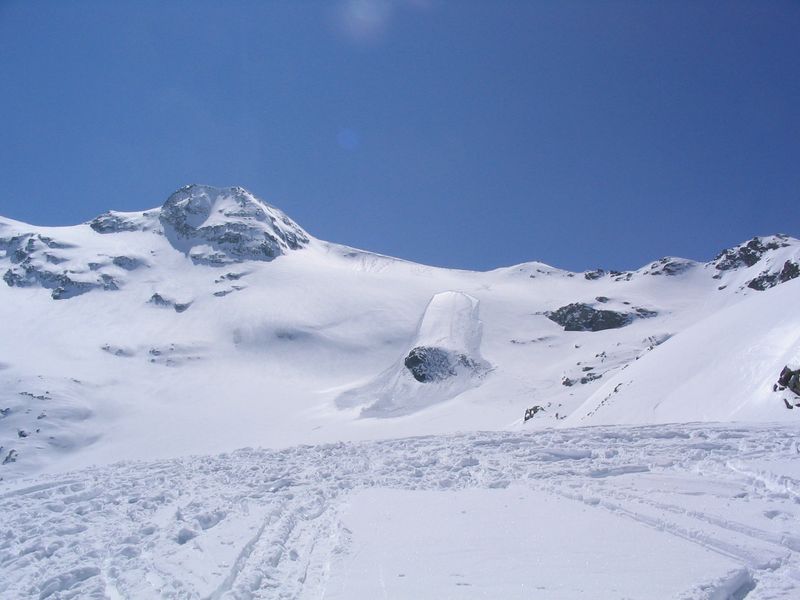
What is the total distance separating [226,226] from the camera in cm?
14275

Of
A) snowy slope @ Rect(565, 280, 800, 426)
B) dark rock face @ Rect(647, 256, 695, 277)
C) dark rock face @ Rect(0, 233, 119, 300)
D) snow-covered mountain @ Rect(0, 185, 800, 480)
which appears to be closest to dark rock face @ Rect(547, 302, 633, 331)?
snow-covered mountain @ Rect(0, 185, 800, 480)

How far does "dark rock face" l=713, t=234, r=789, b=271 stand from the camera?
3964 inches

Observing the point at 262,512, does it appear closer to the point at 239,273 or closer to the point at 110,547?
the point at 110,547

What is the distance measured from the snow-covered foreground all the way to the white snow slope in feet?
0.16

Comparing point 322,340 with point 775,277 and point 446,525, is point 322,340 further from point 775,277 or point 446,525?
point 446,525

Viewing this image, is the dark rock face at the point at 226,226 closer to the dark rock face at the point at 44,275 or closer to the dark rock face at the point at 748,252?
the dark rock face at the point at 44,275

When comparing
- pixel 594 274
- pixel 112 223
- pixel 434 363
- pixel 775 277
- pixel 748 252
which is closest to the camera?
pixel 434 363

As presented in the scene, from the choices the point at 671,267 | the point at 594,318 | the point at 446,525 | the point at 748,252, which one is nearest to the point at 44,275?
the point at 594,318

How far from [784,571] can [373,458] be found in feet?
32.3

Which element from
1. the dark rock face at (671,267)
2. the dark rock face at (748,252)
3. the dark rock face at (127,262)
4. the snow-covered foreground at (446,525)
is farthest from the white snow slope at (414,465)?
the dark rock face at (127,262)

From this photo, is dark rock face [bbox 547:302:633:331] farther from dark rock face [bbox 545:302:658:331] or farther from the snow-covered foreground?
the snow-covered foreground

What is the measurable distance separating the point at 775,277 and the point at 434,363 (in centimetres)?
5196

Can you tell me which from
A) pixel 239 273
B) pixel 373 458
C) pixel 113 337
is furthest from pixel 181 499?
pixel 239 273

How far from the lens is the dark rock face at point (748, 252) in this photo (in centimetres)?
10069
